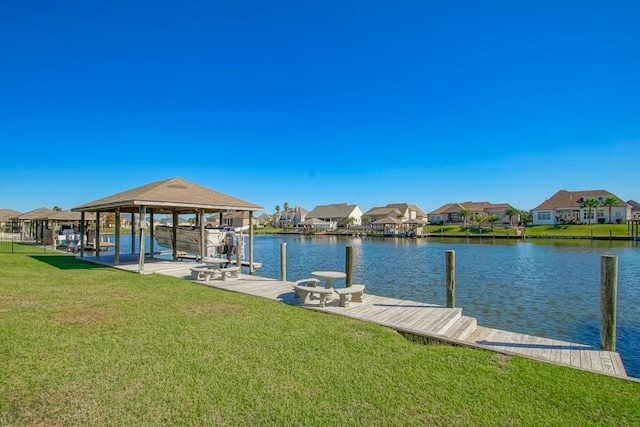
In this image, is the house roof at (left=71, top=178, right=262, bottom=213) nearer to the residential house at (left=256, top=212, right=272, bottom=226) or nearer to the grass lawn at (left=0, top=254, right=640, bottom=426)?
the grass lawn at (left=0, top=254, right=640, bottom=426)

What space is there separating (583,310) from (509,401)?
11865mm

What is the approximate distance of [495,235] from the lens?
66.3 meters

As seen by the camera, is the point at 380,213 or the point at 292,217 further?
the point at 292,217

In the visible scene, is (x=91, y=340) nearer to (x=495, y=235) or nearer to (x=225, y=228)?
(x=225, y=228)

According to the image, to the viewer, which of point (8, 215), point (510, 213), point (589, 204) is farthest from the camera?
point (510, 213)

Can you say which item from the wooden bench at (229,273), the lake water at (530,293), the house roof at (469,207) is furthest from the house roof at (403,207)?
the wooden bench at (229,273)

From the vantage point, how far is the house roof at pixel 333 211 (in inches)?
4299

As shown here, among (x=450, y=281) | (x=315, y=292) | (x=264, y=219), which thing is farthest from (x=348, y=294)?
(x=264, y=219)

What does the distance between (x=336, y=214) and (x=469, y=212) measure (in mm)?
37767

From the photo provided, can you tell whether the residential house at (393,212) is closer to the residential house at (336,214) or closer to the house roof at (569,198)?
the residential house at (336,214)

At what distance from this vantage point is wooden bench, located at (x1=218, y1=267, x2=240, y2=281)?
1263 cm

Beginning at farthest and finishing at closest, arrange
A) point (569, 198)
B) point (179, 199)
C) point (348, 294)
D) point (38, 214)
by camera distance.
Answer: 1. point (569, 198)
2. point (38, 214)
3. point (179, 199)
4. point (348, 294)

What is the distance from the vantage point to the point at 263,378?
188 inches

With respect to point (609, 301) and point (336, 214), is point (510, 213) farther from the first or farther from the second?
point (609, 301)
